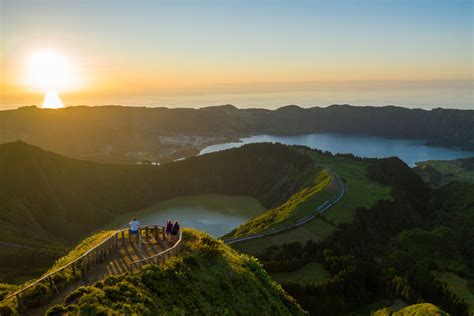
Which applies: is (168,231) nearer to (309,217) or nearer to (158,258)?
(158,258)

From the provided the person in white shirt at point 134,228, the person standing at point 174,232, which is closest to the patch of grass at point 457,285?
the person standing at point 174,232

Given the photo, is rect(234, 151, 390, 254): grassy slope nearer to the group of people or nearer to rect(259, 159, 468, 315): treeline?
rect(259, 159, 468, 315): treeline

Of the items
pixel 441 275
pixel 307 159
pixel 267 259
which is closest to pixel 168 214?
pixel 307 159

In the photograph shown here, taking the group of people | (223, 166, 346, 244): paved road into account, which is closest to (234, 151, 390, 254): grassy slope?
(223, 166, 346, 244): paved road

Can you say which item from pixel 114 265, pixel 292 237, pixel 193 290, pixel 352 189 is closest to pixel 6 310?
pixel 114 265

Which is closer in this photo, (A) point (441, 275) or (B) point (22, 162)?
(A) point (441, 275)

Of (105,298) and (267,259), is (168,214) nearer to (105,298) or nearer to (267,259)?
(267,259)

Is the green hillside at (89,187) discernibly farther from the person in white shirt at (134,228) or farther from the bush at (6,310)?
the bush at (6,310)
